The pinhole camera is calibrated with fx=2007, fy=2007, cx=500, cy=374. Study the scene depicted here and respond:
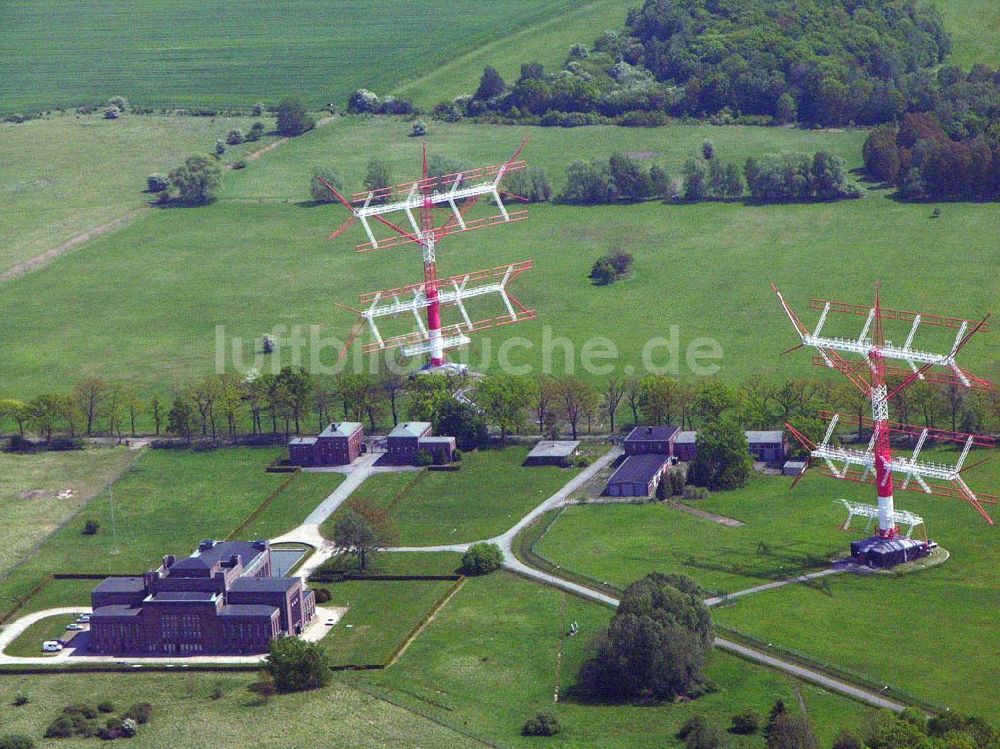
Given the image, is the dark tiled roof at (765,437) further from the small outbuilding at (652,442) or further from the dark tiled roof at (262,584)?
the dark tiled roof at (262,584)

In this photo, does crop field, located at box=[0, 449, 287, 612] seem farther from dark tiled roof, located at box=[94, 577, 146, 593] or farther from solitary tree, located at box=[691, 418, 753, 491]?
solitary tree, located at box=[691, 418, 753, 491]

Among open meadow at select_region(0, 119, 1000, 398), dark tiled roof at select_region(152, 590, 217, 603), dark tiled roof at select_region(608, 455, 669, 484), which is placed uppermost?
open meadow at select_region(0, 119, 1000, 398)

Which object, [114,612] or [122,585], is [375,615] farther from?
[122,585]

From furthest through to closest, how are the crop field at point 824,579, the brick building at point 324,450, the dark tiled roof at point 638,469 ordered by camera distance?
the brick building at point 324,450 < the dark tiled roof at point 638,469 < the crop field at point 824,579

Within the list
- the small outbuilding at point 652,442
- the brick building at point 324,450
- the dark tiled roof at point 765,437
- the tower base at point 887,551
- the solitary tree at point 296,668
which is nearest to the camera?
the solitary tree at point 296,668

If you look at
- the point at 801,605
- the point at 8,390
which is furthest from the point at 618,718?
the point at 8,390

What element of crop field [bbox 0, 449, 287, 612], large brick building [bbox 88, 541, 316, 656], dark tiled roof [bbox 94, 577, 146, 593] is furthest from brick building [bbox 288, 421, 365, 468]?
large brick building [bbox 88, 541, 316, 656]

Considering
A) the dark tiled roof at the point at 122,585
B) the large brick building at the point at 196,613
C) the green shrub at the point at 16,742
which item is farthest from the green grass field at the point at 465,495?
the green shrub at the point at 16,742
